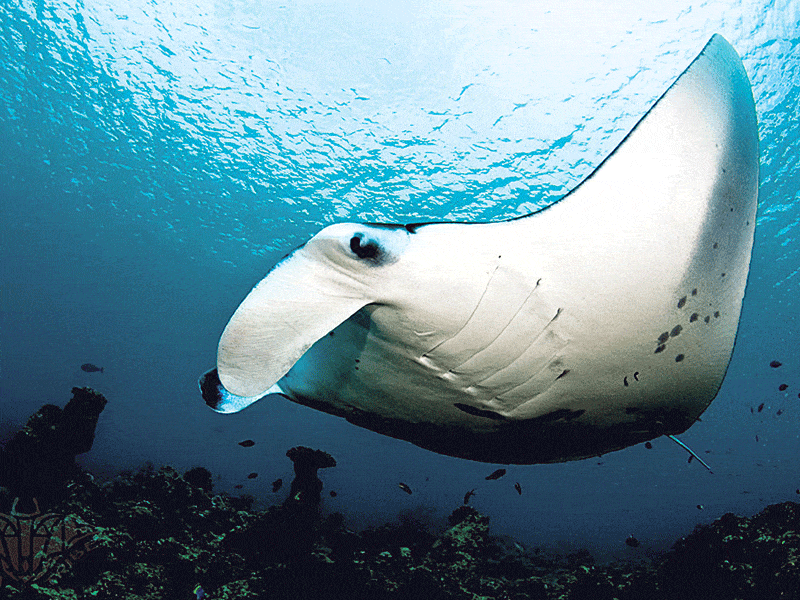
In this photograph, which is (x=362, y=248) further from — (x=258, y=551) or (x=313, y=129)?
(x=313, y=129)

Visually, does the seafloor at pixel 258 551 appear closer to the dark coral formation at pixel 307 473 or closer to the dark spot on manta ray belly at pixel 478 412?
the dark coral formation at pixel 307 473

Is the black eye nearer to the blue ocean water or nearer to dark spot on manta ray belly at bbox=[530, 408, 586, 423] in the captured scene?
dark spot on manta ray belly at bbox=[530, 408, 586, 423]

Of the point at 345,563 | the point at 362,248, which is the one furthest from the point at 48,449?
the point at 362,248

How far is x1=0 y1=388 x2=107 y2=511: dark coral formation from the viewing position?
18.3ft

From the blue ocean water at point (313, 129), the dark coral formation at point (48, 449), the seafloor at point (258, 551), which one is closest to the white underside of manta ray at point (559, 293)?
the seafloor at point (258, 551)

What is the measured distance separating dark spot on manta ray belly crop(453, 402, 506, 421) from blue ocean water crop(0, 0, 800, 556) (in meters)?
11.0

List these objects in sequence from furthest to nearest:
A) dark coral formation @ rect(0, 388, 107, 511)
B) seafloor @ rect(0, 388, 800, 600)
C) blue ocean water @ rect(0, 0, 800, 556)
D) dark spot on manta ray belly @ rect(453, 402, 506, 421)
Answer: blue ocean water @ rect(0, 0, 800, 556) < dark coral formation @ rect(0, 388, 107, 511) < seafloor @ rect(0, 388, 800, 600) < dark spot on manta ray belly @ rect(453, 402, 506, 421)

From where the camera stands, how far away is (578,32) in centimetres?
992

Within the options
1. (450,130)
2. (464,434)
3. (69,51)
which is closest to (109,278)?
(69,51)

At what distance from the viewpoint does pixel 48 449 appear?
5.89 metres

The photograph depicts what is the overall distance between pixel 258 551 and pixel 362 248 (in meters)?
5.02

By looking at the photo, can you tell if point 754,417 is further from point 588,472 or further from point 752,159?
point 752,159

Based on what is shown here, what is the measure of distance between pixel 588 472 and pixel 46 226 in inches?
2093

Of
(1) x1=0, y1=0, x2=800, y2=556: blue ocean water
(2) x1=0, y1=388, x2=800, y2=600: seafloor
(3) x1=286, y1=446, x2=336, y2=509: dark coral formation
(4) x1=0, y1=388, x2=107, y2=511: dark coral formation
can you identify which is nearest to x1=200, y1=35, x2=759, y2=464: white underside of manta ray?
(2) x1=0, y1=388, x2=800, y2=600: seafloor
